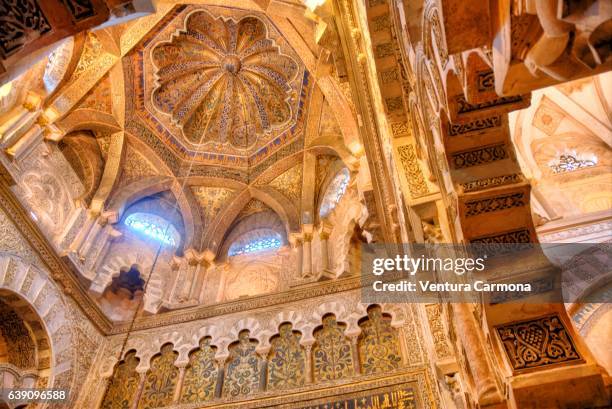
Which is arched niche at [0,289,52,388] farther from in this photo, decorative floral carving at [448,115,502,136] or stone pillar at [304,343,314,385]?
decorative floral carving at [448,115,502,136]

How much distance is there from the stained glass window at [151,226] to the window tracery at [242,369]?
9.55 feet

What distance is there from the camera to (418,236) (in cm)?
392

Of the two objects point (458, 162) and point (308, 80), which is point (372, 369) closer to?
point (458, 162)

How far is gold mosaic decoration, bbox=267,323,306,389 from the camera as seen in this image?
5867mm

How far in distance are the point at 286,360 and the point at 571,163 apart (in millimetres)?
4782

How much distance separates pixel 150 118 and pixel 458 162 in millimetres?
7688

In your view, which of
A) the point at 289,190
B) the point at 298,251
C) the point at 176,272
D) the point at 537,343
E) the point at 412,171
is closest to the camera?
the point at 537,343

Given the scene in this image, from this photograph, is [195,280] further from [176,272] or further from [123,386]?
[123,386]

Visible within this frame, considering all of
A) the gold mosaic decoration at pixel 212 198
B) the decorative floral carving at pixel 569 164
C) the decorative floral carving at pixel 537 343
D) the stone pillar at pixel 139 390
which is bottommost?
the decorative floral carving at pixel 537 343

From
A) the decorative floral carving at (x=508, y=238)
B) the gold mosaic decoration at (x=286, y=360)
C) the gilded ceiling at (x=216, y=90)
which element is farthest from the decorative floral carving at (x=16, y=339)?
the decorative floral carving at (x=508, y=238)

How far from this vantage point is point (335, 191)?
318 inches

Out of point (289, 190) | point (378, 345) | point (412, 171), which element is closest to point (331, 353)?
point (378, 345)

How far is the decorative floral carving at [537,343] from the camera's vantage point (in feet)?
7.09

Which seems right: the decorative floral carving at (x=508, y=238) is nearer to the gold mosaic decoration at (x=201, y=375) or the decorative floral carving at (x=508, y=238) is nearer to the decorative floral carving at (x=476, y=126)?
the decorative floral carving at (x=476, y=126)
